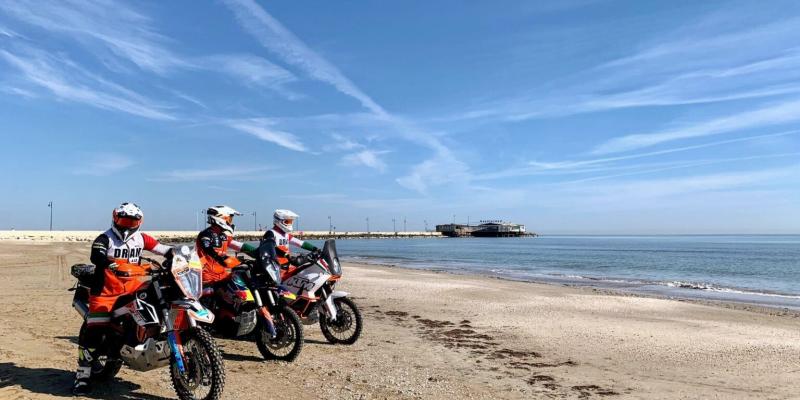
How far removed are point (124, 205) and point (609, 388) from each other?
241 inches

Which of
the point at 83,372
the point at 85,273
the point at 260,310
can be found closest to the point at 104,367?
the point at 83,372

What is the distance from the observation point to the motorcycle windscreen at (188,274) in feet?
16.8

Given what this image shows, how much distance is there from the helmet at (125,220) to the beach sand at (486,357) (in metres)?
→ 1.75

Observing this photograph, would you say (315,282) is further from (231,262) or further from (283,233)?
(231,262)

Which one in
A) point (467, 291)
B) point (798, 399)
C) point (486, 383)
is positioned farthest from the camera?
point (467, 291)

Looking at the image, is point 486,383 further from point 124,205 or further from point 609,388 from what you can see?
point 124,205

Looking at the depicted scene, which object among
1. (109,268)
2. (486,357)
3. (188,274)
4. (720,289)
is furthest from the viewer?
(720,289)

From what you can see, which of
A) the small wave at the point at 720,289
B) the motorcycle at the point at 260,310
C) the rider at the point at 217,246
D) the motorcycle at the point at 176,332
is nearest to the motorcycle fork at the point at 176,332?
the motorcycle at the point at 176,332

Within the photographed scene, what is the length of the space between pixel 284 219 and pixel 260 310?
1688mm

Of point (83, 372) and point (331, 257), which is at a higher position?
point (331, 257)

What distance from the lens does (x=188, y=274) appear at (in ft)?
17.2

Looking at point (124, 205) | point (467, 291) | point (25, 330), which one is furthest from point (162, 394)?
point (467, 291)

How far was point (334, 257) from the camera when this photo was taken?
827cm

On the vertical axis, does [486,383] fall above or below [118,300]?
below
